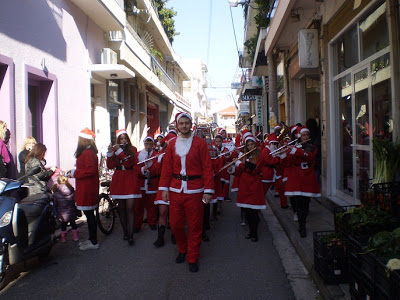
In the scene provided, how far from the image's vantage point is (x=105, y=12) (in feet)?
39.2

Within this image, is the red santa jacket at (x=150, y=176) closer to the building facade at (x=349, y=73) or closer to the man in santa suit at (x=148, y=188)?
the man in santa suit at (x=148, y=188)

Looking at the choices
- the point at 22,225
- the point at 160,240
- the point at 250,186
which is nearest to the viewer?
the point at 22,225

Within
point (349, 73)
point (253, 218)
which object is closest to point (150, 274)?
point (253, 218)

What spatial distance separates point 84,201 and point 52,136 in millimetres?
4501

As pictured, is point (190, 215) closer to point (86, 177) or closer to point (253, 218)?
point (253, 218)

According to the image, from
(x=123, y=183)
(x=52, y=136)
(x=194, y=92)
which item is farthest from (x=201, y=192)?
(x=194, y=92)

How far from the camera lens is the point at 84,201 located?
5699 mm

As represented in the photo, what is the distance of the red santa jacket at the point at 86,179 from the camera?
5684 mm

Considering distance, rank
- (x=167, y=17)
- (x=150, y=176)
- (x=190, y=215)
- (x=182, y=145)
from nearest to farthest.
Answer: (x=190, y=215) < (x=182, y=145) < (x=150, y=176) < (x=167, y=17)

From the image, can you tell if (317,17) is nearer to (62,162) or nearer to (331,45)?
(331,45)

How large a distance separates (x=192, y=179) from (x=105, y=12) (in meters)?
8.86

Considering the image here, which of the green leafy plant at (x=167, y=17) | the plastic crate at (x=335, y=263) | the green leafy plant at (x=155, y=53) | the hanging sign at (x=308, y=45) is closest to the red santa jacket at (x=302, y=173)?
the plastic crate at (x=335, y=263)

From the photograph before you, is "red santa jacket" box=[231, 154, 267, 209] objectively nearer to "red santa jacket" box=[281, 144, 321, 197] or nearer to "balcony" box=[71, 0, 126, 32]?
"red santa jacket" box=[281, 144, 321, 197]

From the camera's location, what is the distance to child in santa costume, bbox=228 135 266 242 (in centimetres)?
608
